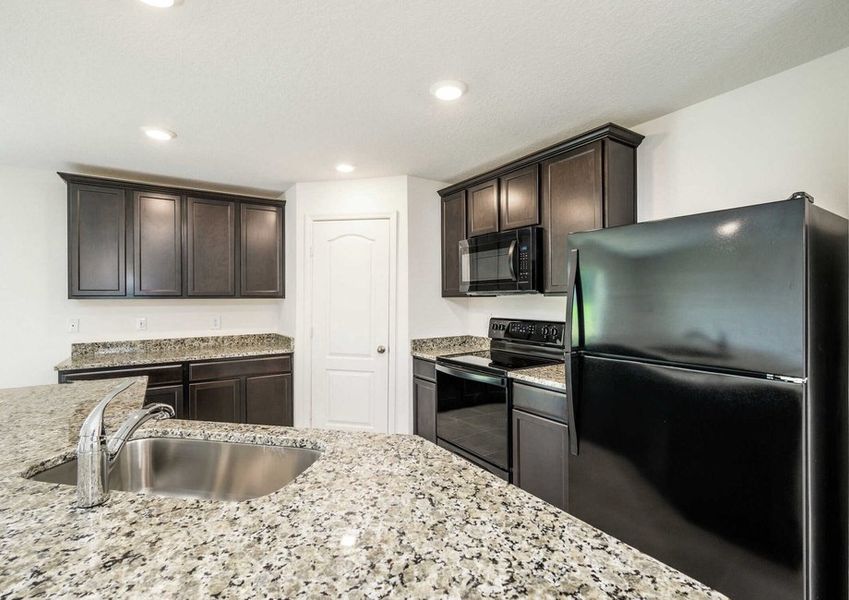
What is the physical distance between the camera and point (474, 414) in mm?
2715

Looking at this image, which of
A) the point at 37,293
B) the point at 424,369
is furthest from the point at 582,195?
the point at 37,293

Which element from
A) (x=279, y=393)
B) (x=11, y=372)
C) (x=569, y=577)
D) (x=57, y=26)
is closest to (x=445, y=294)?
(x=279, y=393)

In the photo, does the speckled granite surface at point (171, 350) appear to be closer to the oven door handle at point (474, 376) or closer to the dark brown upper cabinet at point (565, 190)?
the oven door handle at point (474, 376)

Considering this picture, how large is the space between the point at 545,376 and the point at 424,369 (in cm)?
124

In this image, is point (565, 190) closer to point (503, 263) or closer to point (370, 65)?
point (503, 263)

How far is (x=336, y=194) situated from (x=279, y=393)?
71.4 inches

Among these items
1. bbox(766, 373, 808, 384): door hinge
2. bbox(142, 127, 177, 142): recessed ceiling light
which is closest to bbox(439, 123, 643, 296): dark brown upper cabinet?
bbox(766, 373, 808, 384): door hinge

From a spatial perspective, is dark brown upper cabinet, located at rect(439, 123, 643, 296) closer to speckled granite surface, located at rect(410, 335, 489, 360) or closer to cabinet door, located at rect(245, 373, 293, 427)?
speckled granite surface, located at rect(410, 335, 489, 360)

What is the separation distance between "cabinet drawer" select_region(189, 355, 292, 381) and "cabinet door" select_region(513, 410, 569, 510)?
7.11ft

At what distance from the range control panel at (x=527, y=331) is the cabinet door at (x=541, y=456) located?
0.73m

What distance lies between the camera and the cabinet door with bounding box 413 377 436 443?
3.13 meters

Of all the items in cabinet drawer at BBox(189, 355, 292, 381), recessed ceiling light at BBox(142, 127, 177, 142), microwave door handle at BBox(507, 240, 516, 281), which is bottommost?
cabinet drawer at BBox(189, 355, 292, 381)

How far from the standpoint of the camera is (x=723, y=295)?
1380 millimetres

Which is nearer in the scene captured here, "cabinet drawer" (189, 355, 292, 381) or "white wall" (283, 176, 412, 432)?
"cabinet drawer" (189, 355, 292, 381)
